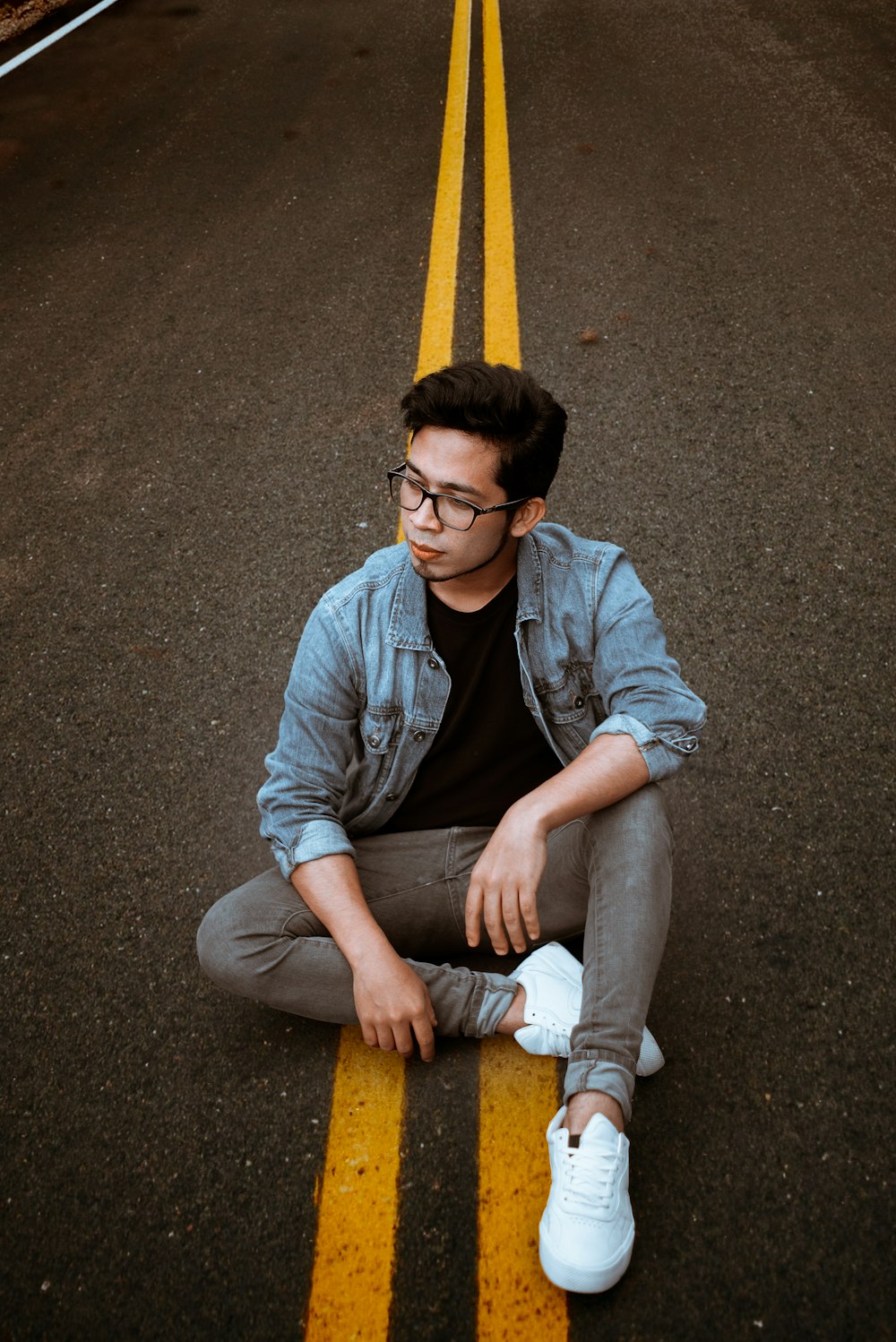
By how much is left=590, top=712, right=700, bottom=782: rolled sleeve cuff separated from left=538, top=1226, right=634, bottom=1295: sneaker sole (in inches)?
39.8

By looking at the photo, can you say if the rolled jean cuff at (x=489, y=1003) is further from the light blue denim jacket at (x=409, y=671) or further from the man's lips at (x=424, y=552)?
the man's lips at (x=424, y=552)

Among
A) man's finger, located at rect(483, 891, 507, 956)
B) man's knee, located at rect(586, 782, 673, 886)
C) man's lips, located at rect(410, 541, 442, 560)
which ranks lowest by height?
man's finger, located at rect(483, 891, 507, 956)

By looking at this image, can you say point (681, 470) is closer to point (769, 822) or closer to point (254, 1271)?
point (769, 822)

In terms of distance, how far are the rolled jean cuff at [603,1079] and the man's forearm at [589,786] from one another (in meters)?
0.51

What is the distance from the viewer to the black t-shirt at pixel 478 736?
8.50ft

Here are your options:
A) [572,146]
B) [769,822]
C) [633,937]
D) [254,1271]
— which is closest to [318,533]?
[769,822]

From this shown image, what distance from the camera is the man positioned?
89.5 inches

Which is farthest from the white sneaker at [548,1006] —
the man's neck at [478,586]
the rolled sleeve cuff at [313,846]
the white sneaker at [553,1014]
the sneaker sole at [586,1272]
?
the man's neck at [478,586]

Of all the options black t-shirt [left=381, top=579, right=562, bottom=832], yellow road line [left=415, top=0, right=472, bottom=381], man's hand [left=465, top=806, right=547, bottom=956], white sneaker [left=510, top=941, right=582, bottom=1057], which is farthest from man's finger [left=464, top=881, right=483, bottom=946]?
yellow road line [left=415, top=0, right=472, bottom=381]

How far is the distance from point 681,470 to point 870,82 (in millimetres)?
5041

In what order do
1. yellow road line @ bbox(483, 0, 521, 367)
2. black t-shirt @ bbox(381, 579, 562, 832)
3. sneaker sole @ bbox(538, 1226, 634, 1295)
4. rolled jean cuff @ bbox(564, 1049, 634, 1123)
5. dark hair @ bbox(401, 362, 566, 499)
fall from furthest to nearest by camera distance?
yellow road line @ bbox(483, 0, 521, 367) → black t-shirt @ bbox(381, 579, 562, 832) → dark hair @ bbox(401, 362, 566, 499) → rolled jean cuff @ bbox(564, 1049, 634, 1123) → sneaker sole @ bbox(538, 1226, 634, 1295)

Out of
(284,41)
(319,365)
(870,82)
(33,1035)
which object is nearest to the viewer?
(33,1035)

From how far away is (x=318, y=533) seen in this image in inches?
161

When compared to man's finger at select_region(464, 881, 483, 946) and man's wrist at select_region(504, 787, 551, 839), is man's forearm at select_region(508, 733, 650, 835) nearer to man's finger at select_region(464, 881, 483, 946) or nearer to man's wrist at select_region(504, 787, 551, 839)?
man's wrist at select_region(504, 787, 551, 839)
